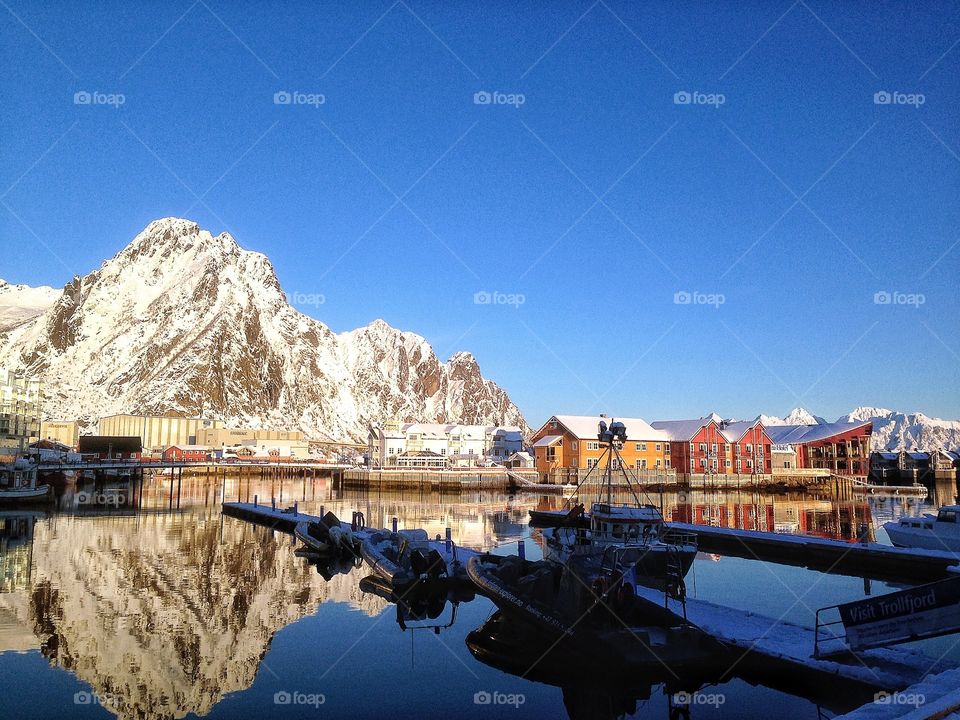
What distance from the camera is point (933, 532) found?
36.8 metres

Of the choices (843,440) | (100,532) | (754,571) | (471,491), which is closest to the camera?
(754,571)

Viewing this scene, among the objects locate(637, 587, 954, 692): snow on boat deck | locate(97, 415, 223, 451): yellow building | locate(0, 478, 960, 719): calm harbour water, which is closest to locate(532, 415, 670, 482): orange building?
locate(0, 478, 960, 719): calm harbour water

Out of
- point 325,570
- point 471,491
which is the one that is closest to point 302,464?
point 471,491

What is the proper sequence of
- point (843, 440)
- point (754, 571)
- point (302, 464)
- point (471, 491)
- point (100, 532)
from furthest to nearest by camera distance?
1. point (302, 464)
2. point (843, 440)
3. point (471, 491)
4. point (100, 532)
5. point (754, 571)

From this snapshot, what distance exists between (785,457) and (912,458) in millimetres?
43149

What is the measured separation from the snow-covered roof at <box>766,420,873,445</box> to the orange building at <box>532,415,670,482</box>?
30.6 meters

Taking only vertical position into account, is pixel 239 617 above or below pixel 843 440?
below

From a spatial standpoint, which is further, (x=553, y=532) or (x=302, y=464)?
(x=302, y=464)

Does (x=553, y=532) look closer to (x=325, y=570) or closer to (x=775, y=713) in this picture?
(x=325, y=570)

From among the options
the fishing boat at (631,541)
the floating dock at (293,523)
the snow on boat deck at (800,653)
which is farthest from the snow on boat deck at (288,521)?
the snow on boat deck at (800,653)

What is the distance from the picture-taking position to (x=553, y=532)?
113 ft

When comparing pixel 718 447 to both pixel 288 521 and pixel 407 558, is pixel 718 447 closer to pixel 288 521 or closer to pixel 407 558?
pixel 288 521

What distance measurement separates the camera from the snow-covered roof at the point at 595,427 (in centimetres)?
9762

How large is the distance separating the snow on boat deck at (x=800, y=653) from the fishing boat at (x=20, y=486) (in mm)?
68690
